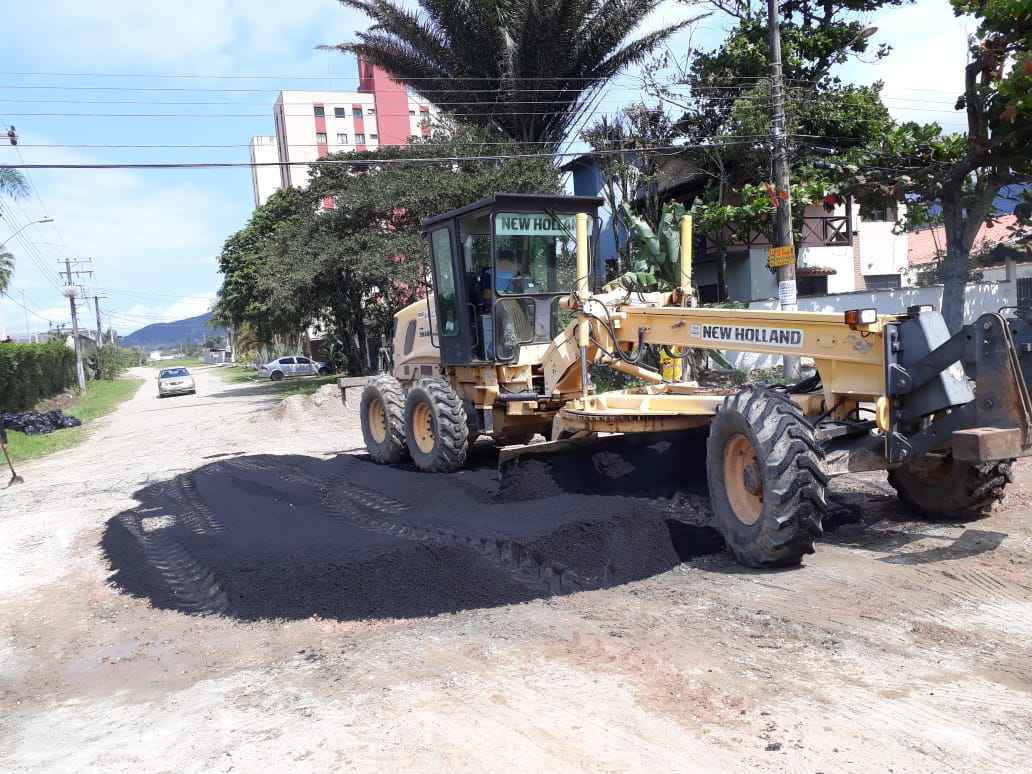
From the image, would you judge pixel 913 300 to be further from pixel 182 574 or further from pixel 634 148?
pixel 182 574

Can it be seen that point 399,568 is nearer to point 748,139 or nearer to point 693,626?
point 693,626

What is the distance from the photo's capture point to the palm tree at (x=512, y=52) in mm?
21422

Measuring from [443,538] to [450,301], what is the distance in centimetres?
367

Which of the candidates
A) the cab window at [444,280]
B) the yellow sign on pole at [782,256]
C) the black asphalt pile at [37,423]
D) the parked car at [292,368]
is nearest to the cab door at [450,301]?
the cab window at [444,280]

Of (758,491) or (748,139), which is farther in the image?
(748,139)

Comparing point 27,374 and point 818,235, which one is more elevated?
point 818,235

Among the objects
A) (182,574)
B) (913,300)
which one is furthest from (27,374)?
(913,300)

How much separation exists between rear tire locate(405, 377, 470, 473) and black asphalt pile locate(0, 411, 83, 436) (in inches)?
662

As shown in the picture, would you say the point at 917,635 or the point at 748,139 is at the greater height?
the point at 748,139

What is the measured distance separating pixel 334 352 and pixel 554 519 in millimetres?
37033

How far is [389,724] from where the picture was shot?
12.6 ft

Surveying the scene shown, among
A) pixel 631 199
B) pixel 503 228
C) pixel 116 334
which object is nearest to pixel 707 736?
pixel 503 228

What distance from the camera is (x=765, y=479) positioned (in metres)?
5.27

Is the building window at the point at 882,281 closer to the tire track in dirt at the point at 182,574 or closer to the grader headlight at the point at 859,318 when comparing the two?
the grader headlight at the point at 859,318
